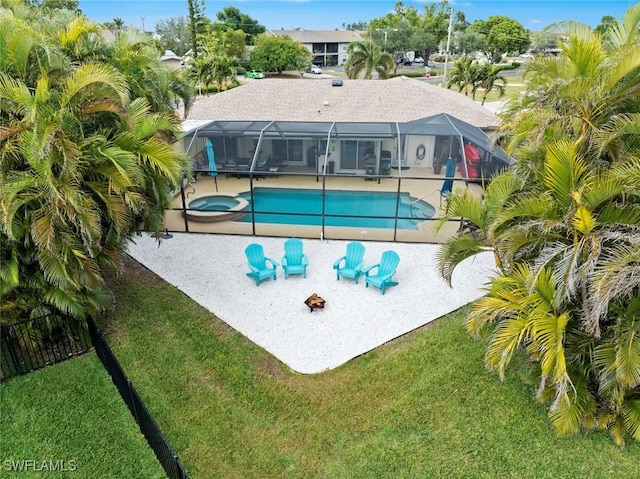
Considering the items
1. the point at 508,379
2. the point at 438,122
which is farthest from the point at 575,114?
the point at 438,122

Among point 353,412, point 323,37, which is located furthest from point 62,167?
point 323,37

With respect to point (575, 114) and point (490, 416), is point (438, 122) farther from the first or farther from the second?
point (490, 416)

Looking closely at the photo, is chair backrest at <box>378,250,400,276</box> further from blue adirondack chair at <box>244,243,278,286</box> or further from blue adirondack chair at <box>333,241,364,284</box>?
blue adirondack chair at <box>244,243,278,286</box>

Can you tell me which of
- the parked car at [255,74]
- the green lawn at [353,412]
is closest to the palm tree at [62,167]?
the green lawn at [353,412]

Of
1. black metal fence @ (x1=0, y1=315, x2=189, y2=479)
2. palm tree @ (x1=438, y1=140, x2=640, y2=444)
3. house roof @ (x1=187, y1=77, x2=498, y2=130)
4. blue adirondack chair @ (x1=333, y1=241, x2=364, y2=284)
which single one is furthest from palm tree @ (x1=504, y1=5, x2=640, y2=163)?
house roof @ (x1=187, y1=77, x2=498, y2=130)

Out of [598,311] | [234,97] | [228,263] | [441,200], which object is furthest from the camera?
[234,97]

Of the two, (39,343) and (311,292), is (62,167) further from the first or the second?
(311,292)

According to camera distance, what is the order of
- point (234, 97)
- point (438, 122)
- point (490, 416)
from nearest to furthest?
point (490, 416) < point (438, 122) < point (234, 97)
